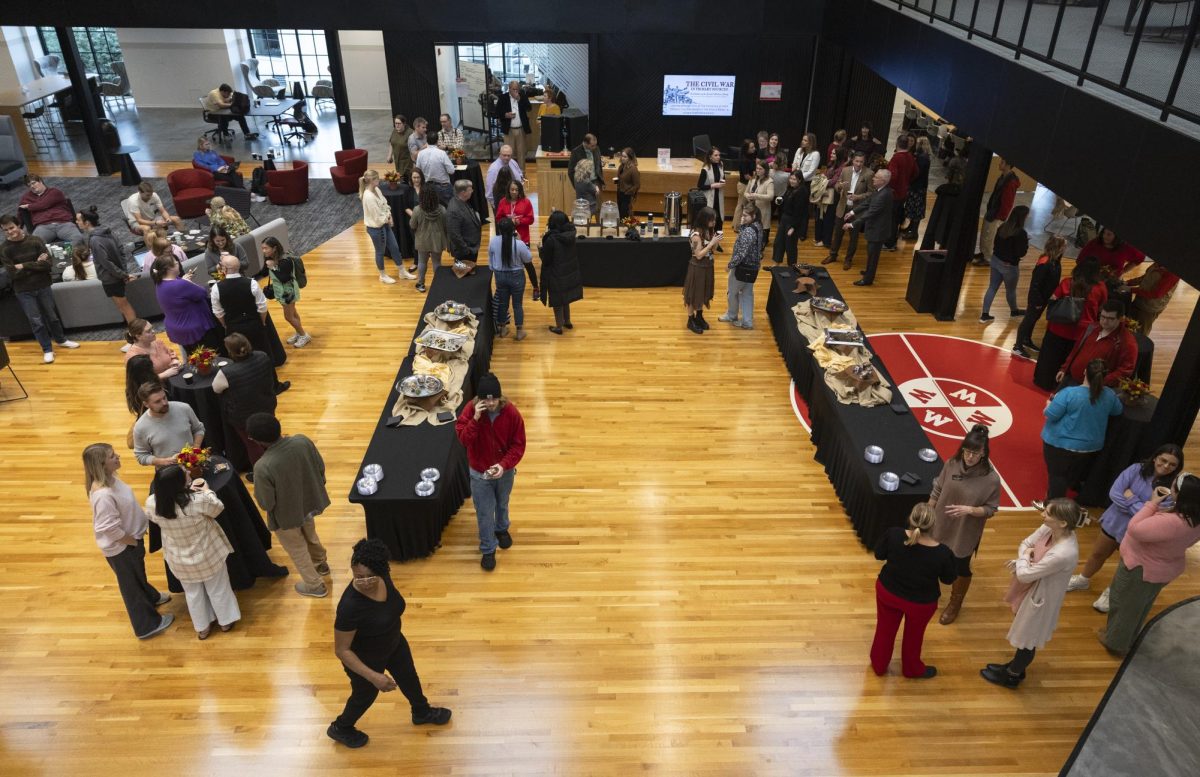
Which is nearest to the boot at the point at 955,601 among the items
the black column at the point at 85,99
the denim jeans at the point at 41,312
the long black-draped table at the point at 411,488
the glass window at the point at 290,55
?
the long black-draped table at the point at 411,488

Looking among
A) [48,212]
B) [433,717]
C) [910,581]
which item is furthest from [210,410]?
[48,212]

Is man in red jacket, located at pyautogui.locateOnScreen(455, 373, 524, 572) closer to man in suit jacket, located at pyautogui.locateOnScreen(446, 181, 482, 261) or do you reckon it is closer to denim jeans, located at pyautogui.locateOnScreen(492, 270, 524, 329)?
denim jeans, located at pyautogui.locateOnScreen(492, 270, 524, 329)

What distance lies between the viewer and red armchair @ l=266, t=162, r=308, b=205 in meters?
13.4

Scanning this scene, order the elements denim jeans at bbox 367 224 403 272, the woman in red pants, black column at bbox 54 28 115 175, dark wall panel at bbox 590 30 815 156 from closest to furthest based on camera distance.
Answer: the woman in red pants < denim jeans at bbox 367 224 403 272 < black column at bbox 54 28 115 175 < dark wall panel at bbox 590 30 815 156

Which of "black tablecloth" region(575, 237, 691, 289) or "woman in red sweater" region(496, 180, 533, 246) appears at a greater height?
"woman in red sweater" region(496, 180, 533, 246)

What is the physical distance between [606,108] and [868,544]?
37.0ft

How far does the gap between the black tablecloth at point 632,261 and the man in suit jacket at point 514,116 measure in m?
5.74

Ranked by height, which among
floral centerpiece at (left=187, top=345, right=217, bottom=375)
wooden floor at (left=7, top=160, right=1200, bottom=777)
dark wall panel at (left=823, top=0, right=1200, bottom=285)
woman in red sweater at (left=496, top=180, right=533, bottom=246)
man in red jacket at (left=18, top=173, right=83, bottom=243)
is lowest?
wooden floor at (left=7, top=160, right=1200, bottom=777)

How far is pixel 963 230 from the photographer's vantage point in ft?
31.2

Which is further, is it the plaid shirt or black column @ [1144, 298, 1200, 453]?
black column @ [1144, 298, 1200, 453]

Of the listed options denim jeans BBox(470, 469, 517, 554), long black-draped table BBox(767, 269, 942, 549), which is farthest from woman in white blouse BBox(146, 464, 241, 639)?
long black-draped table BBox(767, 269, 942, 549)

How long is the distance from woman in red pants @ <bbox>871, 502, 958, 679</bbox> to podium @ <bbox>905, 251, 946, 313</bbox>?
6.17 meters

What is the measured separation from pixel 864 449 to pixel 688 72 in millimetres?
10826

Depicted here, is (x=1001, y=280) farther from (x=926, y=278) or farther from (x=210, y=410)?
(x=210, y=410)
